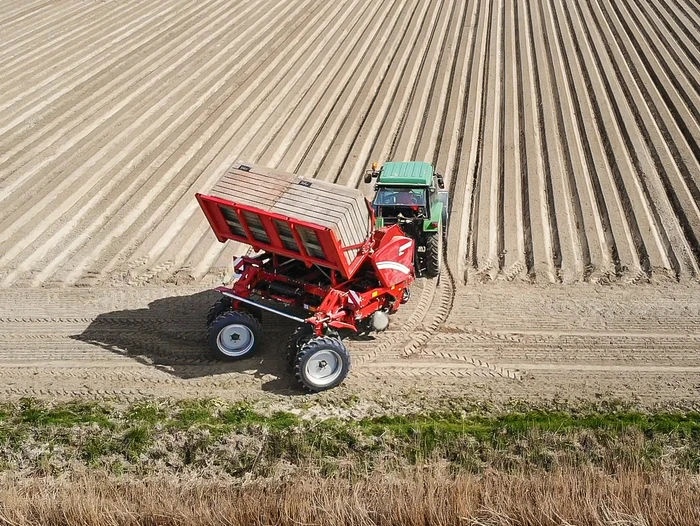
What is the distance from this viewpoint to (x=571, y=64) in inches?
712

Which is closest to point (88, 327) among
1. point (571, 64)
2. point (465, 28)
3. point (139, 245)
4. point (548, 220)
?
point (139, 245)

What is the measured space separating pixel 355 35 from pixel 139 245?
11103mm

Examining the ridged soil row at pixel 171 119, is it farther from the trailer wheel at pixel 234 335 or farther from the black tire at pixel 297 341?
the black tire at pixel 297 341

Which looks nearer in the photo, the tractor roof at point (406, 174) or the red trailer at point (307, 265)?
the red trailer at point (307, 265)

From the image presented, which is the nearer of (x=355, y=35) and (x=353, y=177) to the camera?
(x=353, y=177)

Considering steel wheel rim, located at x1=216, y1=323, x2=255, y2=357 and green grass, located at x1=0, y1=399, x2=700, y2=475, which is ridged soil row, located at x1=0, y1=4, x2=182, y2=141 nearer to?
steel wheel rim, located at x1=216, y1=323, x2=255, y2=357

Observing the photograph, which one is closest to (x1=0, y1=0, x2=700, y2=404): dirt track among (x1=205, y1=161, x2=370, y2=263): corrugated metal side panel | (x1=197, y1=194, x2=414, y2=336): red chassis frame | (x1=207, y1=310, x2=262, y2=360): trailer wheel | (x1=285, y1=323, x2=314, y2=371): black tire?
(x1=207, y1=310, x2=262, y2=360): trailer wheel

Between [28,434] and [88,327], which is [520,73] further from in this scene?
[28,434]

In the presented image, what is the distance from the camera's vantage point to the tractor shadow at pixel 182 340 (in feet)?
28.0

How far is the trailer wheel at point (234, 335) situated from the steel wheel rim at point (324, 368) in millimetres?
866

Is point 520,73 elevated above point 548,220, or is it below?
above

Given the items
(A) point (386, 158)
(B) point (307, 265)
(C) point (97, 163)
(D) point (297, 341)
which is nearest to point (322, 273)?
(B) point (307, 265)

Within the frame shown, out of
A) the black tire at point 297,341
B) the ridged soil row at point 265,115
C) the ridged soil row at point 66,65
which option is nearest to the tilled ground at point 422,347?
the black tire at point 297,341

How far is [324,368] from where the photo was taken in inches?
321
